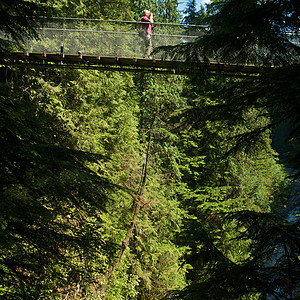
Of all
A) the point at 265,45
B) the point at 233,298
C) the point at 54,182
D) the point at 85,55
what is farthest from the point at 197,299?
the point at 85,55

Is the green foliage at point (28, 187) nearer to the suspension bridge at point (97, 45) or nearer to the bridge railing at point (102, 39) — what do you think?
the suspension bridge at point (97, 45)

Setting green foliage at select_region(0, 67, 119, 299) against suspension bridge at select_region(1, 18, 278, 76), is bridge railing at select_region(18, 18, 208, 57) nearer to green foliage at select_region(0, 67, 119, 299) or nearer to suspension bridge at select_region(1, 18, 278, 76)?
suspension bridge at select_region(1, 18, 278, 76)

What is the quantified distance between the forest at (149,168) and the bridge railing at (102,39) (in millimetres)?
733

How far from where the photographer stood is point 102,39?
7.74 m

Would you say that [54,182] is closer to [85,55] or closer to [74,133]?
[85,55]

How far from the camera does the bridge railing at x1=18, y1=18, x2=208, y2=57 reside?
293 inches

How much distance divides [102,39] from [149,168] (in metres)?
4.73

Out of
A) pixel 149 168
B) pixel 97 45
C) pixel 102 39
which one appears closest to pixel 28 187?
pixel 97 45

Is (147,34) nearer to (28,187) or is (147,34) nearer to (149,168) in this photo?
(149,168)

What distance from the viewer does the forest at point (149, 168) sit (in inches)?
110

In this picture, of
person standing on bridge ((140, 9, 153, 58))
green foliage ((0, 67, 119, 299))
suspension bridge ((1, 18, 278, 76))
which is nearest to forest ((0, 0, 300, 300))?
green foliage ((0, 67, 119, 299))

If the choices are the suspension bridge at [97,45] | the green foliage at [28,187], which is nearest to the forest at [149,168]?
the green foliage at [28,187]

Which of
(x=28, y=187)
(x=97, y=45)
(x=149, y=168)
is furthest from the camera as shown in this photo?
(x=149, y=168)

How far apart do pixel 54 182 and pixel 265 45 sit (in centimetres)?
236
